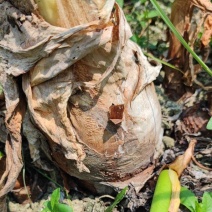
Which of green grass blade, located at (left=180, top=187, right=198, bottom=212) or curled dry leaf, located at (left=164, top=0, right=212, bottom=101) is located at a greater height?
curled dry leaf, located at (left=164, top=0, right=212, bottom=101)

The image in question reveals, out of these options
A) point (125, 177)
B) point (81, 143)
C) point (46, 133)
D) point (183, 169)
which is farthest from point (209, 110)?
point (46, 133)

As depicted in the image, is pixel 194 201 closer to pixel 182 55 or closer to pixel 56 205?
pixel 56 205

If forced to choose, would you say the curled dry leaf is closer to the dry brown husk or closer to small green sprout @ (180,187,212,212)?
the dry brown husk

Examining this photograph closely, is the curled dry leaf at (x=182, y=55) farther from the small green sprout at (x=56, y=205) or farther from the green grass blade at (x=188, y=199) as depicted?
the small green sprout at (x=56, y=205)

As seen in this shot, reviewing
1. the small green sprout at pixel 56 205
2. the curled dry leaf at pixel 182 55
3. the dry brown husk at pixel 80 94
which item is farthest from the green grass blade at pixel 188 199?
the curled dry leaf at pixel 182 55

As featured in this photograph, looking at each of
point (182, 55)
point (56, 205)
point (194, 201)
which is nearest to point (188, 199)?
point (194, 201)

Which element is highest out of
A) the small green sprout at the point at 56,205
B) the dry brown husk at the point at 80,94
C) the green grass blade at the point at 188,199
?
the dry brown husk at the point at 80,94

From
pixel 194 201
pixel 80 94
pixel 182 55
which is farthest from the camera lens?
pixel 182 55

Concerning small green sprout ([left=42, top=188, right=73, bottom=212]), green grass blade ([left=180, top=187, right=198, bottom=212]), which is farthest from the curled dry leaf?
small green sprout ([left=42, top=188, right=73, bottom=212])

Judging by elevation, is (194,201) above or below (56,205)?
below
